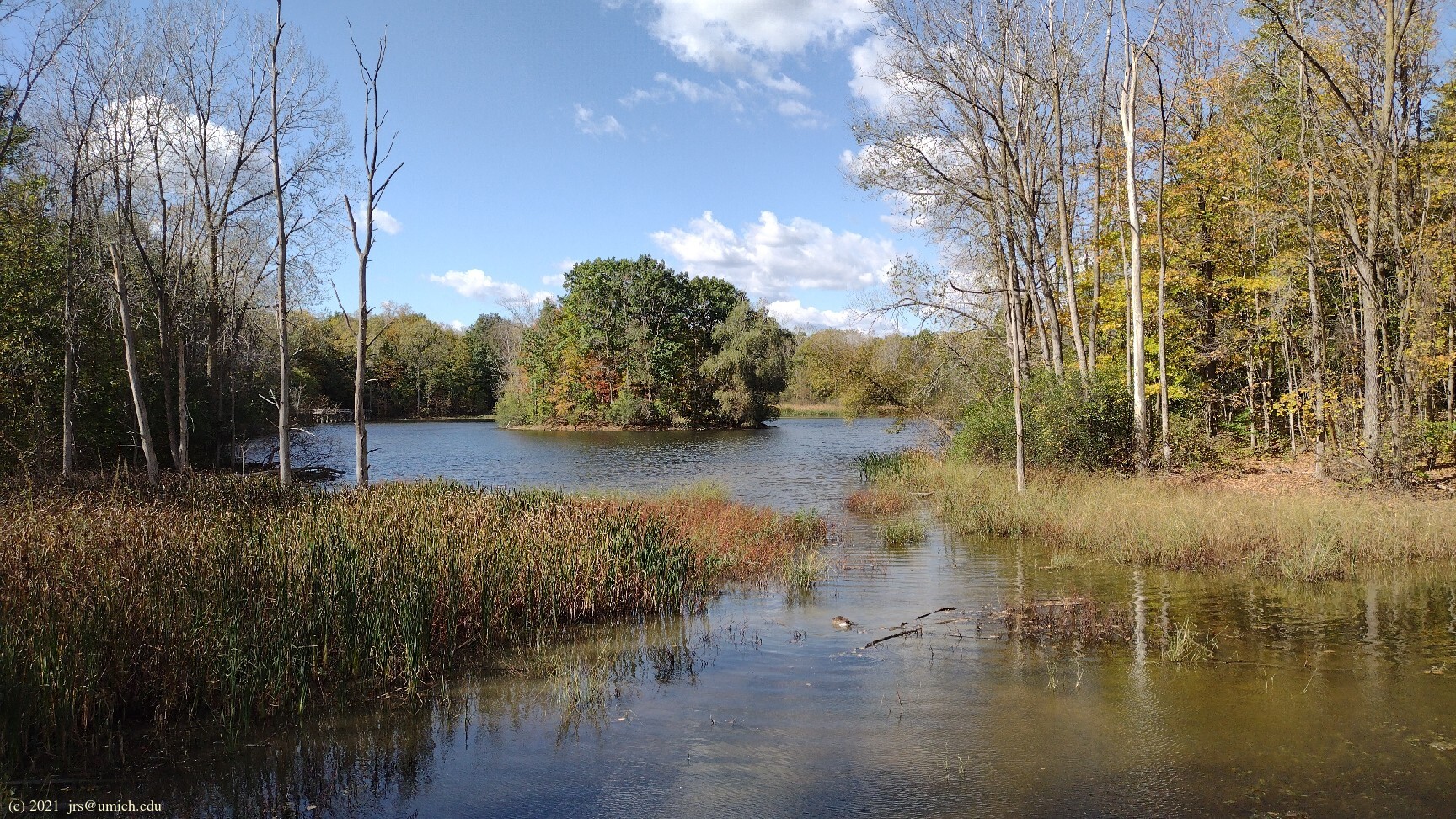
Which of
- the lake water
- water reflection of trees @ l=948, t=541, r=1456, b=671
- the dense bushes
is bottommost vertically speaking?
the lake water

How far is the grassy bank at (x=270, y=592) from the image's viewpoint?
518 cm

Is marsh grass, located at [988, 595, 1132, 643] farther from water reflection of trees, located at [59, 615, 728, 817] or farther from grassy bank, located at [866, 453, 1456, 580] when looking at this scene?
water reflection of trees, located at [59, 615, 728, 817]

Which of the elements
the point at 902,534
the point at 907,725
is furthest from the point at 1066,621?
the point at 902,534

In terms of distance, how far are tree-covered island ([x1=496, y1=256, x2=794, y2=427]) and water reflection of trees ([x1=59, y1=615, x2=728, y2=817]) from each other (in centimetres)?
4772

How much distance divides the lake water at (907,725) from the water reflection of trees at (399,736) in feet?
0.06

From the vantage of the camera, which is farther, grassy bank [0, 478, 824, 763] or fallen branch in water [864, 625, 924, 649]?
fallen branch in water [864, 625, 924, 649]

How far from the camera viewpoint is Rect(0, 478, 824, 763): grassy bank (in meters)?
5.18

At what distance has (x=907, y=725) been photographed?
18.5ft

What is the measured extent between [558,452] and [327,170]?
21.1 meters

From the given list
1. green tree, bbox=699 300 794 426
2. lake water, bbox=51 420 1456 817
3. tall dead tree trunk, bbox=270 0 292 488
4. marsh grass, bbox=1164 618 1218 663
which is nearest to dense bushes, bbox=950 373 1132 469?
lake water, bbox=51 420 1456 817

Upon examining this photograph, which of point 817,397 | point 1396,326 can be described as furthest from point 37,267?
point 817,397

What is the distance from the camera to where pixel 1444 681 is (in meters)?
6.20
